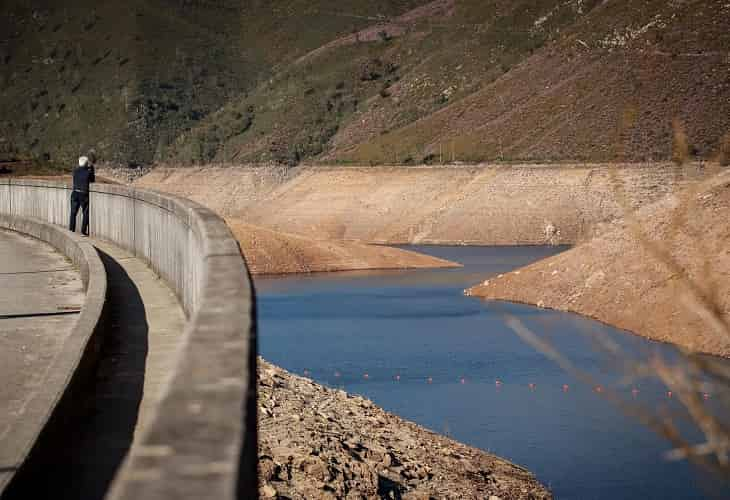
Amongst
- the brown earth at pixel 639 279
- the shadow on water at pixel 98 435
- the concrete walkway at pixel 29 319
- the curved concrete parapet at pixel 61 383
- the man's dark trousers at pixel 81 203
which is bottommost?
the brown earth at pixel 639 279

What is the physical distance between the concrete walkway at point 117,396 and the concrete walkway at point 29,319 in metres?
0.30

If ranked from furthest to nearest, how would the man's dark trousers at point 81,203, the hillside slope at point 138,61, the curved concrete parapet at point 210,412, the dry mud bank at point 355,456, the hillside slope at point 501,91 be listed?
the hillside slope at point 138,61, the hillside slope at point 501,91, the man's dark trousers at point 81,203, the dry mud bank at point 355,456, the curved concrete parapet at point 210,412

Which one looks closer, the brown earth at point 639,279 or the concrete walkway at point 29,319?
the concrete walkway at point 29,319

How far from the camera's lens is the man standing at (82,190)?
75.0 ft

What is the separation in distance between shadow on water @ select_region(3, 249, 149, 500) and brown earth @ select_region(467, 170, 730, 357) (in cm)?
1930

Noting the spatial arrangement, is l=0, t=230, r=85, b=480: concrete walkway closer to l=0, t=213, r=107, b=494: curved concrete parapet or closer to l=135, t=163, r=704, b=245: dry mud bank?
l=0, t=213, r=107, b=494: curved concrete parapet

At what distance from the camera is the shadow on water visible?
21.9ft

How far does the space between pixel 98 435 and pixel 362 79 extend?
366 ft

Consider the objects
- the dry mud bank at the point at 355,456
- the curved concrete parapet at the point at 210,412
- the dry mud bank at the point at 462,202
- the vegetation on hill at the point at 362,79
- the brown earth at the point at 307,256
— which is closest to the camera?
the curved concrete parapet at the point at 210,412

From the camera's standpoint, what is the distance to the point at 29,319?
13.5m

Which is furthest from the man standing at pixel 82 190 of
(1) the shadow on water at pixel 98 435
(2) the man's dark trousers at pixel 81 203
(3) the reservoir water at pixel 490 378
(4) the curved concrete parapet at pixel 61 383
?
(1) the shadow on water at pixel 98 435

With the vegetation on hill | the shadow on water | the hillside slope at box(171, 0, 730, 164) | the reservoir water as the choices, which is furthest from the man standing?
the hillside slope at box(171, 0, 730, 164)

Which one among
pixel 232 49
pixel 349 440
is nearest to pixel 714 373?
pixel 349 440

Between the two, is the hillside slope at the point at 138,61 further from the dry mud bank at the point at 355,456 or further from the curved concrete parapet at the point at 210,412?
the curved concrete parapet at the point at 210,412
